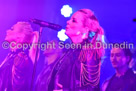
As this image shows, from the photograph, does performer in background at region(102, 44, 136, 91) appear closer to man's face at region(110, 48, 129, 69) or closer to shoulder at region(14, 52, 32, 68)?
man's face at region(110, 48, 129, 69)

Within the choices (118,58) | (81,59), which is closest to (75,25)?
(81,59)

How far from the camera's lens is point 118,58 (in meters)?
2.93

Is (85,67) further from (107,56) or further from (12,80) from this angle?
(12,80)

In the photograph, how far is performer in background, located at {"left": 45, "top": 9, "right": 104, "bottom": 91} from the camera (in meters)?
2.99

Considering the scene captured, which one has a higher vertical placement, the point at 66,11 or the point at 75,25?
the point at 66,11

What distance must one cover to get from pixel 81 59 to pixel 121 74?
1.73 feet

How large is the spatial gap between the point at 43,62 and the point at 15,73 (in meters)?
0.44

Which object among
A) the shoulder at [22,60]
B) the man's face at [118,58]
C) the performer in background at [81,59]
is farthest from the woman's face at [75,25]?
the shoulder at [22,60]

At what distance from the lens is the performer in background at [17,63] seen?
330 cm

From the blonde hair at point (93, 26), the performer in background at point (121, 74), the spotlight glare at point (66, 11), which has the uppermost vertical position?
the spotlight glare at point (66, 11)

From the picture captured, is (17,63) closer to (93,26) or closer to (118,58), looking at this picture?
(93,26)

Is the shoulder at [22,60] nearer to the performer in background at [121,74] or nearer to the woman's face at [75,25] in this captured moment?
the woman's face at [75,25]

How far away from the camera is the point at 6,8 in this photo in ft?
11.8

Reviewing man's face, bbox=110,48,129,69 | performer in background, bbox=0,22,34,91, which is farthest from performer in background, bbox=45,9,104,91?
performer in background, bbox=0,22,34,91
